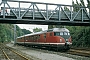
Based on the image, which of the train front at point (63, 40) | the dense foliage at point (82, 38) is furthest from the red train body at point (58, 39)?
the dense foliage at point (82, 38)

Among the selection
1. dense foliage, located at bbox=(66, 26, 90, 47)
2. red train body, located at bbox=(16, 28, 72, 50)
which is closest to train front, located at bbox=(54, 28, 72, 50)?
red train body, located at bbox=(16, 28, 72, 50)

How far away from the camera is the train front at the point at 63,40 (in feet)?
82.9

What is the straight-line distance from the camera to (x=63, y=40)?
2556 centimetres

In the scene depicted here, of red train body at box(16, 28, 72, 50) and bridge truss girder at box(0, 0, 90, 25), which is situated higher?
bridge truss girder at box(0, 0, 90, 25)

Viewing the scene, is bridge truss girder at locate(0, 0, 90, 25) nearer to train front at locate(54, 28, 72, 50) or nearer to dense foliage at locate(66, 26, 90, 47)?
train front at locate(54, 28, 72, 50)

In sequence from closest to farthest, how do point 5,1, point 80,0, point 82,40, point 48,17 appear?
1. point 5,1
2. point 48,17
3. point 82,40
4. point 80,0

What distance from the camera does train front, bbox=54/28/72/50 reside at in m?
25.3

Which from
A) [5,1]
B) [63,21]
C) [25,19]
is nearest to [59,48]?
[63,21]

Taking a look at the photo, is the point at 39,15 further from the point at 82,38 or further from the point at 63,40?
the point at 82,38

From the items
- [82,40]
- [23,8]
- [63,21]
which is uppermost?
[23,8]

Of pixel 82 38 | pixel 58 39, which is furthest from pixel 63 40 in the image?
pixel 82 38

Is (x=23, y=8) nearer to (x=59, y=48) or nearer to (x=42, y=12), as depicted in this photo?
(x=42, y=12)

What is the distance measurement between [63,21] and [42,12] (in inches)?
115

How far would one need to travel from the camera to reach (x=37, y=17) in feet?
86.2
